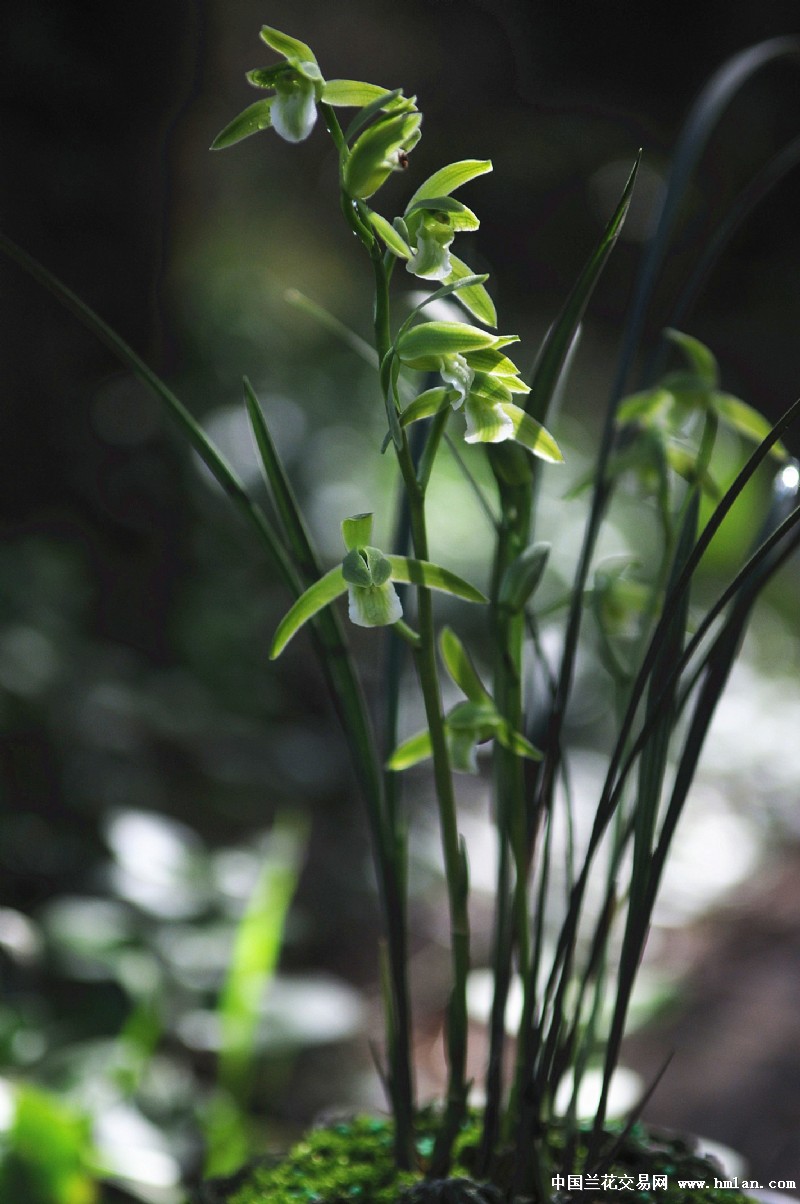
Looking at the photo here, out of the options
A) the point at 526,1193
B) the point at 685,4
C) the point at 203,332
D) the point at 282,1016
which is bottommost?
the point at 526,1193

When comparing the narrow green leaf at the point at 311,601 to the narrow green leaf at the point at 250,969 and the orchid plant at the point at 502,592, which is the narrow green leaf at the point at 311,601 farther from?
the narrow green leaf at the point at 250,969

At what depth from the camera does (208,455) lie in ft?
1.33

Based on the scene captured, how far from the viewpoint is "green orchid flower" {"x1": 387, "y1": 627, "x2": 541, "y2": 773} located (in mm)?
408

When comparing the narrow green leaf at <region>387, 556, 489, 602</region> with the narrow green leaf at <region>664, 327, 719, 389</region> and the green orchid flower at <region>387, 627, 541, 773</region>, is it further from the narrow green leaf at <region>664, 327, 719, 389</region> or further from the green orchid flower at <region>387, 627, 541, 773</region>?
the narrow green leaf at <region>664, 327, 719, 389</region>

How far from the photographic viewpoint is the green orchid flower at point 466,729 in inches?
16.1

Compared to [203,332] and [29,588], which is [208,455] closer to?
[29,588]

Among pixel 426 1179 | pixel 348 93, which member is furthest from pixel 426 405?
pixel 426 1179

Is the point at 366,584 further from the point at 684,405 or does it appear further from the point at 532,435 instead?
the point at 684,405

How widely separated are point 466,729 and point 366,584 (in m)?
0.09

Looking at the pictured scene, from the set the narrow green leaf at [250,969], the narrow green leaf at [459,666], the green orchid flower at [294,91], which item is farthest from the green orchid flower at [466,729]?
the narrow green leaf at [250,969]

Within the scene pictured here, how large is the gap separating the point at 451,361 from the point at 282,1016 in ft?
2.89

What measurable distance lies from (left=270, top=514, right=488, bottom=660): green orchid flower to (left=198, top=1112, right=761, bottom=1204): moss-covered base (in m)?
0.26

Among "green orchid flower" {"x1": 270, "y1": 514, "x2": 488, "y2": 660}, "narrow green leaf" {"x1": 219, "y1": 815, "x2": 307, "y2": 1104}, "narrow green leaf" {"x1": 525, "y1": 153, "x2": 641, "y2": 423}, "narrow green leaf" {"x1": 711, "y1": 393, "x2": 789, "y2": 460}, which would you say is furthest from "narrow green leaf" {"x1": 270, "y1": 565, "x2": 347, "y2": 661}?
"narrow green leaf" {"x1": 219, "y1": 815, "x2": 307, "y2": 1104}

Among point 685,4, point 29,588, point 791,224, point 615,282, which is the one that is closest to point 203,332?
point 29,588
